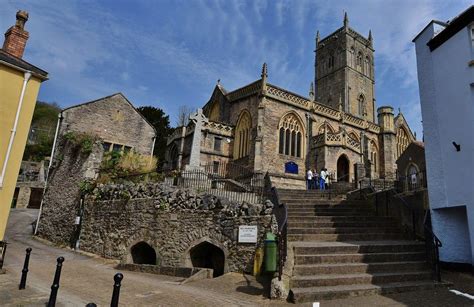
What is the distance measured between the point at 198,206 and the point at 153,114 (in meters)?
28.2

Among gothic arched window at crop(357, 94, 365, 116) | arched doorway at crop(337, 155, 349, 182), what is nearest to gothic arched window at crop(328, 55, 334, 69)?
gothic arched window at crop(357, 94, 365, 116)

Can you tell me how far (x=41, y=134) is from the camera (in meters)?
43.7

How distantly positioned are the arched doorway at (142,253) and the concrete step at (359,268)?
7672 mm

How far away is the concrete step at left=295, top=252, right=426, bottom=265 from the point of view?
7127mm

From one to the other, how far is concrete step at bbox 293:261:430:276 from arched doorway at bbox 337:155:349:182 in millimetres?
18071

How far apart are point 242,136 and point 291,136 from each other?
4.39 metres

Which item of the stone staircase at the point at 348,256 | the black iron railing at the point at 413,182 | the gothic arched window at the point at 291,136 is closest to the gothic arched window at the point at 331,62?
the gothic arched window at the point at 291,136

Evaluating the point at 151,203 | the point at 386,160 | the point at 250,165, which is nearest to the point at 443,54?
the point at 151,203

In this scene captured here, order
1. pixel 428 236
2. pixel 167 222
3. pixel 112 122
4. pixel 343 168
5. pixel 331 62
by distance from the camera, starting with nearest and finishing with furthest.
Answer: pixel 428 236 → pixel 167 222 → pixel 112 122 → pixel 343 168 → pixel 331 62

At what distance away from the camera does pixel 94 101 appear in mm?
Result: 21875

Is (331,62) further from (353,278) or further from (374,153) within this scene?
(353,278)

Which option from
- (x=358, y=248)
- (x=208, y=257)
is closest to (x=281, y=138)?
(x=208, y=257)

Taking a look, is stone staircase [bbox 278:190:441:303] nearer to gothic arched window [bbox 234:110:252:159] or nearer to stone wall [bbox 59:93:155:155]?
gothic arched window [bbox 234:110:252:159]

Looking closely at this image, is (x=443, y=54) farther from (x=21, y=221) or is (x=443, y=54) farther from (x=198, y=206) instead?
(x=21, y=221)
